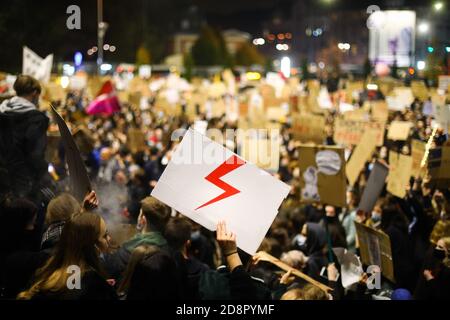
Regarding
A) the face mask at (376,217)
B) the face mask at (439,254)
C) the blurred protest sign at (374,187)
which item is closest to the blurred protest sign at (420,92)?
the face mask at (376,217)

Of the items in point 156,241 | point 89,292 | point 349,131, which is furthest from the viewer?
point 349,131

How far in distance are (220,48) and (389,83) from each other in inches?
3449

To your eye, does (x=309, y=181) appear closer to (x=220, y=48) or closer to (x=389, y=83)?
(x=389, y=83)

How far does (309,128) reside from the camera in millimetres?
12758

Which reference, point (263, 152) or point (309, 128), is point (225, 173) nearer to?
point (263, 152)

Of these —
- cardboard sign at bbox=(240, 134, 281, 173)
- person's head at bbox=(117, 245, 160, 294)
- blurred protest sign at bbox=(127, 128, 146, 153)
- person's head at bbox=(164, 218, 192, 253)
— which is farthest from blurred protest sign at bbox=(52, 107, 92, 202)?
blurred protest sign at bbox=(127, 128, 146, 153)

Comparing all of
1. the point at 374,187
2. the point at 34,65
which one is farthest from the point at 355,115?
the point at 374,187

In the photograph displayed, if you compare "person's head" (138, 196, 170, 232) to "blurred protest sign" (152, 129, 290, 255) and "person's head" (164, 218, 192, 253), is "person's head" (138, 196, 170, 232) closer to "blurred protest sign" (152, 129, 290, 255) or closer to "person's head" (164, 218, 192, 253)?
"person's head" (164, 218, 192, 253)

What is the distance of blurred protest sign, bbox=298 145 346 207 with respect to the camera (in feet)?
26.3

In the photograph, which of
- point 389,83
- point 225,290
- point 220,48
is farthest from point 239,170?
point 220,48

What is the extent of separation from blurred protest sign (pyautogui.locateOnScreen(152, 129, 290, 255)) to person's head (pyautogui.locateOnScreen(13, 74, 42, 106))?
2888 mm

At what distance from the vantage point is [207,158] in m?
4.43

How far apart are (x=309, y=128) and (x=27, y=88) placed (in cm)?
658
